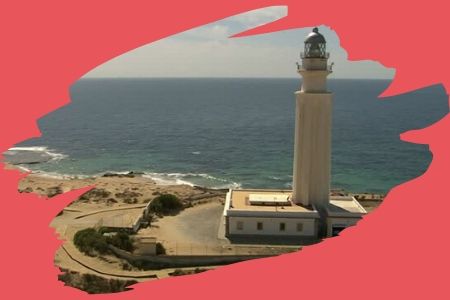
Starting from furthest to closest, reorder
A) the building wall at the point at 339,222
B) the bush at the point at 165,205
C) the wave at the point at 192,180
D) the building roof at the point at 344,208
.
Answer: the wave at the point at 192,180 → the bush at the point at 165,205 → the building roof at the point at 344,208 → the building wall at the point at 339,222

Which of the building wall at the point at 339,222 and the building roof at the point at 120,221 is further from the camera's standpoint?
the building roof at the point at 120,221

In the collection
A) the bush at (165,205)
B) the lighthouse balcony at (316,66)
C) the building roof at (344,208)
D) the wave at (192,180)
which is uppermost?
the lighthouse balcony at (316,66)

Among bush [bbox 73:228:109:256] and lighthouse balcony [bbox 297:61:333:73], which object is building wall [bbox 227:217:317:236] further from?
lighthouse balcony [bbox 297:61:333:73]

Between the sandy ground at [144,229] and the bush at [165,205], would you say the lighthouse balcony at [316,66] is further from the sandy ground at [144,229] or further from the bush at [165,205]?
the bush at [165,205]

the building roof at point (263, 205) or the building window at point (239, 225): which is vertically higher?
the building roof at point (263, 205)

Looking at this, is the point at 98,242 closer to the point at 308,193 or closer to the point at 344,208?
the point at 308,193

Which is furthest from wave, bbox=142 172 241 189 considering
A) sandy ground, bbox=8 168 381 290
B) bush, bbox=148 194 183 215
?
bush, bbox=148 194 183 215

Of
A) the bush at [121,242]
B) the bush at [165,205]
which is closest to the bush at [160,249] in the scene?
the bush at [121,242]

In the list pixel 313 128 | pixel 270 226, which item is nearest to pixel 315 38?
pixel 313 128
